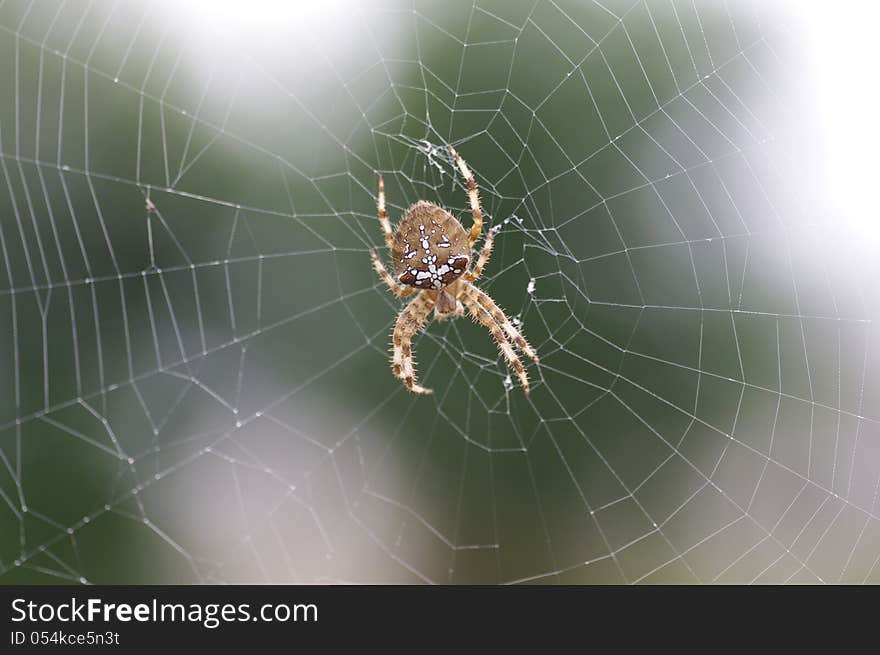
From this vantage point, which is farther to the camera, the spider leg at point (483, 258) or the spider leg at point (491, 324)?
the spider leg at point (491, 324)

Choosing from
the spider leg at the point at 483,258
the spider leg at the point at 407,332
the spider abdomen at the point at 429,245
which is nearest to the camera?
the spider abdomen at the point at 429,245

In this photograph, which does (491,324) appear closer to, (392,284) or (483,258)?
(483,258)

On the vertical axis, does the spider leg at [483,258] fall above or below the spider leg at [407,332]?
above

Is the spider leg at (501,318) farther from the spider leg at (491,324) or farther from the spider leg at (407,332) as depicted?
the spider leg at (407,332)

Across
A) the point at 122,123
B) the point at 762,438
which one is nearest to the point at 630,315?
the point at 762,438

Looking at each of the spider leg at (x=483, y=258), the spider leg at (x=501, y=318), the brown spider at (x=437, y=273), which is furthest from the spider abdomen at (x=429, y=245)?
the spider leg at (x=501, y=318)

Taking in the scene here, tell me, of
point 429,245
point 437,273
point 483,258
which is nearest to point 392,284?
point 437,273
